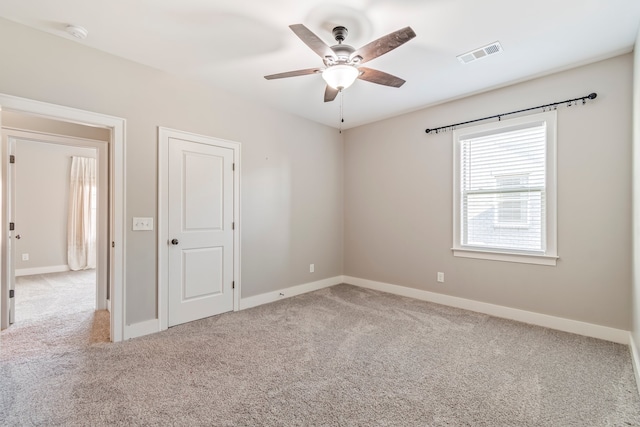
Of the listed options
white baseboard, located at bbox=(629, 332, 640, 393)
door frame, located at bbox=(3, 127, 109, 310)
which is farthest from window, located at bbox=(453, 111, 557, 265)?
door frame, located at bbox=(3, 127, 109, 310)

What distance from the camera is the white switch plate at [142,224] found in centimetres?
293

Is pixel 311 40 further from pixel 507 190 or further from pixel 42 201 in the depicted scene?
pixel 42 201

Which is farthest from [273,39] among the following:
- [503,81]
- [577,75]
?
[577,75]

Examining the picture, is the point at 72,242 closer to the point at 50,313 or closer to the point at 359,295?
the point at 50,313

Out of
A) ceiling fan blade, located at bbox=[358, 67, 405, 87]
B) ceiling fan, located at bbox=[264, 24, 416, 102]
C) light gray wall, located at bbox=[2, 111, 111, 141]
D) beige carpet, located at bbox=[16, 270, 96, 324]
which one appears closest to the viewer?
ceiling fan, located at bbox=[264, 24, 416, 102]

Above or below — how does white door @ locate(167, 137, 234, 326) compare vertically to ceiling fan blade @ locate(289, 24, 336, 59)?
below

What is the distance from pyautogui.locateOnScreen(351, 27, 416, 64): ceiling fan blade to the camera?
1.87 meters

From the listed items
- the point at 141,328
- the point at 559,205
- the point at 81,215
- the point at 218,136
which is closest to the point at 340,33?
the point at 218,136

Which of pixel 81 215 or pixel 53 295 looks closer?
pixel 53 295

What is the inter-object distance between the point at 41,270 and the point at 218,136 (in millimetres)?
5253

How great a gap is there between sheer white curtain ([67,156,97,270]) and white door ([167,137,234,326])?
4465mm

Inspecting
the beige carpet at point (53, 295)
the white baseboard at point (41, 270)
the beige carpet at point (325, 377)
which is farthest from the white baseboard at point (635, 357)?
the white baseboard at point (41, 270)

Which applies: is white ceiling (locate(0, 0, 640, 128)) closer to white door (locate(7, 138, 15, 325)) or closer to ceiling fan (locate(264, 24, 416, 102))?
ceiling fan (locate(264, 24, 416, 102))

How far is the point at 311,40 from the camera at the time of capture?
1.97 meters
